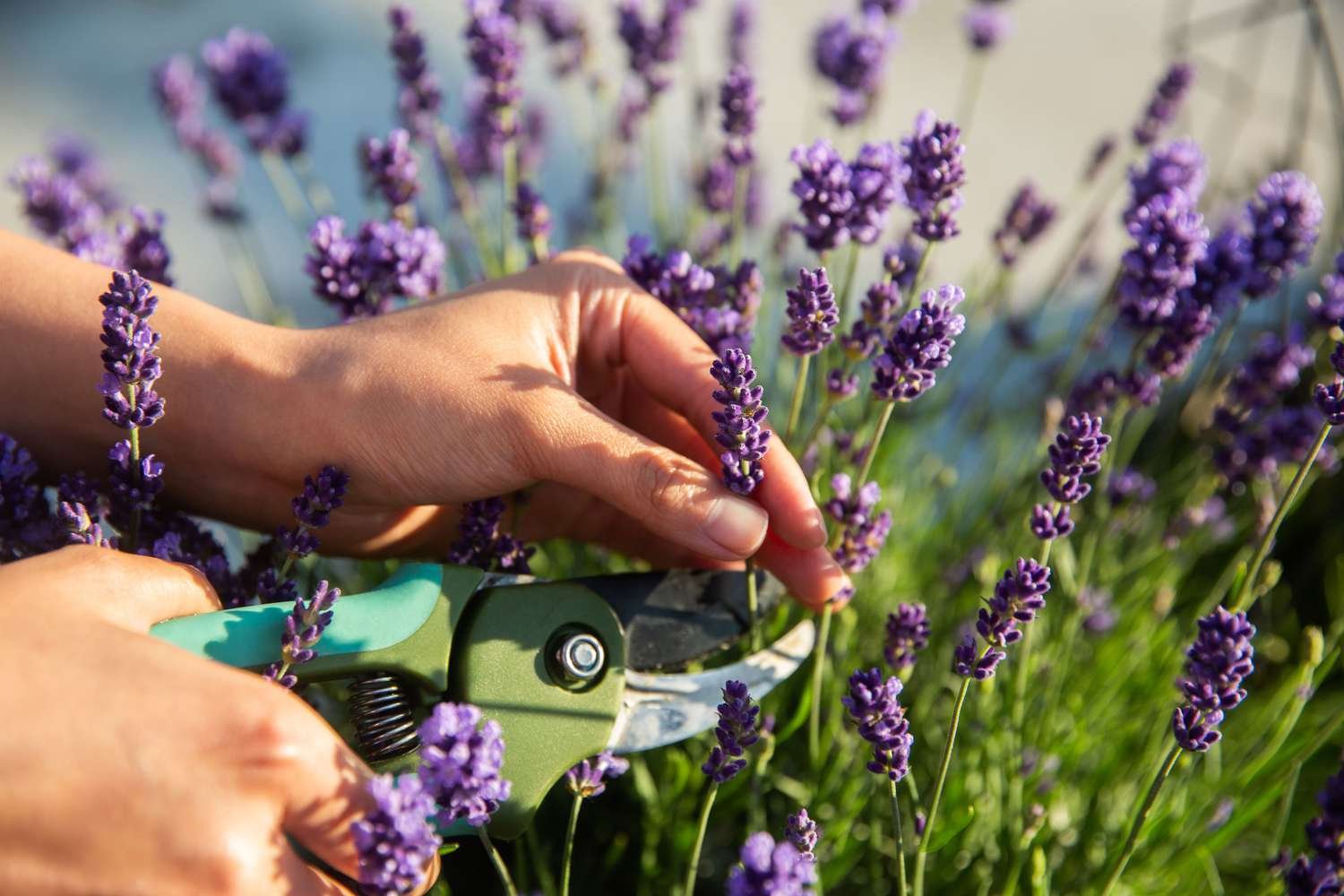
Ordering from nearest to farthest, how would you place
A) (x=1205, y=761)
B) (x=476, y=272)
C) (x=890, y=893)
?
(x=890, y=893) → (x=1205, y=761) → (x=476, y=272)

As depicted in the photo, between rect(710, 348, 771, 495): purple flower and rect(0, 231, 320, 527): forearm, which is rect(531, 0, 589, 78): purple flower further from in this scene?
rect(710, 348, 771, 495): purple flower

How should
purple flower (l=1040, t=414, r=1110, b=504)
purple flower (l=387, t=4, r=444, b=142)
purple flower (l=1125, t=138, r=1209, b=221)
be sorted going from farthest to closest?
purple flower (l=387, t=4, r=444, b=142), purple flower (l=1125, t=138, r=1209, b=221), purple flower (l=1040, t=414, r=1110, b=504)

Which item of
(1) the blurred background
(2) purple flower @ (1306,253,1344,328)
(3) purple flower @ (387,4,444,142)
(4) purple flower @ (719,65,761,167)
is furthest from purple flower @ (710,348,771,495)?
(1) the blurred background

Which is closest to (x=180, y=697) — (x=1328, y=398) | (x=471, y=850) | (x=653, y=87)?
(x=471, y=850)

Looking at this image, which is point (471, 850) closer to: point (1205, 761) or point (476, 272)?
point (1205, 761)

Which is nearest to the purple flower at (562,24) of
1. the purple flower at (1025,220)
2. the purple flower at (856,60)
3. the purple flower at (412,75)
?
the purple flower at (412,75)

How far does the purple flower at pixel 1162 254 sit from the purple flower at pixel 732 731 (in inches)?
33.1

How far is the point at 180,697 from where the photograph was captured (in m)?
0.92

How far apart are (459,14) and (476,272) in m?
2.45

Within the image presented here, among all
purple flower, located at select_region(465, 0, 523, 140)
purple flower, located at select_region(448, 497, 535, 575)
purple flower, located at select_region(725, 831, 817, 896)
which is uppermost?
purple flower, located at select_region(465, 0, 523, 140)

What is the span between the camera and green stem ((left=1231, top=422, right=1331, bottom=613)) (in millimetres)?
1152

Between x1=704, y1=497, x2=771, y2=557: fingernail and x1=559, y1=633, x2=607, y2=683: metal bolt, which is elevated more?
x1=704, y1=497, x2=771, y2=557: fingernail

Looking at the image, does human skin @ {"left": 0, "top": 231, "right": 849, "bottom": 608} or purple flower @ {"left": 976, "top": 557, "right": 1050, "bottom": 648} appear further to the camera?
human skin @ {"left": 0, "top": 231, "right": 849, "bottom": 608}

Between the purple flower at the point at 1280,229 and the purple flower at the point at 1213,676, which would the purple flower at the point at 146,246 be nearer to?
the purple flower at the point at 1213,676
